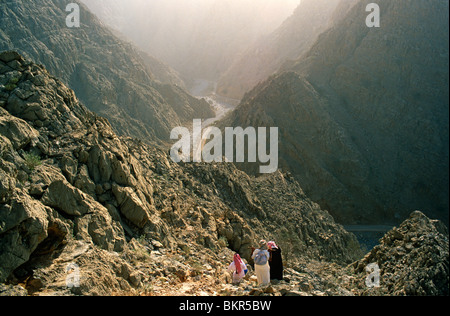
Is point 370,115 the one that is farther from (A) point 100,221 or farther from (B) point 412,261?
(A) point 100,221

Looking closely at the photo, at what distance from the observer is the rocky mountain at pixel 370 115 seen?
33.3m

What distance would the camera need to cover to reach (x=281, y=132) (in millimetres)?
35750

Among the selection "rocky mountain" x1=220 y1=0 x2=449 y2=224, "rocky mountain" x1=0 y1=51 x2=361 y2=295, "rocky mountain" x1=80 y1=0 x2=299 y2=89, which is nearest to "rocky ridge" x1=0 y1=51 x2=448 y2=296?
"rocky mountain" x1=0 y1=51 x2=361 y2=295

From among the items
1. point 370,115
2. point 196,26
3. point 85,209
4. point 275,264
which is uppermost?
point 196,26

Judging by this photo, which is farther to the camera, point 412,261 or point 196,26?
point 196,26

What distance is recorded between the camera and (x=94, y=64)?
4250cm

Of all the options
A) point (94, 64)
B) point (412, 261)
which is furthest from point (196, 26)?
point (412, 261)

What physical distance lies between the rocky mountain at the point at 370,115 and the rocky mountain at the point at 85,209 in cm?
2089

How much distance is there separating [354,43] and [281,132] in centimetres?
1558

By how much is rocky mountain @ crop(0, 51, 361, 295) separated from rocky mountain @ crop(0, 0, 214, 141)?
26.6 meters

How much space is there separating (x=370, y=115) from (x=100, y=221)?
3620 cm

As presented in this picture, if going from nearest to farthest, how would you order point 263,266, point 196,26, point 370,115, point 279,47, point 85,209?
point 263,266, point 85,209, point 370,115, point 279,47, point 196,26
